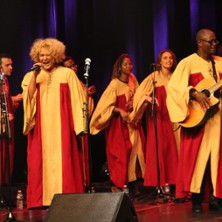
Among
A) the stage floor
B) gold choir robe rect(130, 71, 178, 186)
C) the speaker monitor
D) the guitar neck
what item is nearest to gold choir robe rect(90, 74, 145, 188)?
gold choir robe rect(130, 71, 178, 186)

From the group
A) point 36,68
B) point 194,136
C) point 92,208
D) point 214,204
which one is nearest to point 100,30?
point 36,68

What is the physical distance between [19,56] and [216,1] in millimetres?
3317

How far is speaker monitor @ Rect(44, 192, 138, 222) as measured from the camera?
4.24m

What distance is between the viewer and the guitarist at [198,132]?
22.2 ft

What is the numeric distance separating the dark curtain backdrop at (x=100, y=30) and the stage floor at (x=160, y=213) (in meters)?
2.91

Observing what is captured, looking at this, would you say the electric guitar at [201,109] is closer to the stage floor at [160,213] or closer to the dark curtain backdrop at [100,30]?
the stage floor at [160,213]

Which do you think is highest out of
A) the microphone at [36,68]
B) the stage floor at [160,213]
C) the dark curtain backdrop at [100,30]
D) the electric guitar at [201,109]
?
the dark curtain backdrop at [100,30]

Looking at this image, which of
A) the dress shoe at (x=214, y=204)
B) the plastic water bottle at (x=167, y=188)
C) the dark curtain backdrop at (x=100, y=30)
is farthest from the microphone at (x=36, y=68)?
the dark curtain backdrop at (x=100, y=30)

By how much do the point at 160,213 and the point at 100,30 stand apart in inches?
183

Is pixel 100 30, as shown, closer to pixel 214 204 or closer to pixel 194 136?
pixel 194 136

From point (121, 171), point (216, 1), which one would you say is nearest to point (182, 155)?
point (121, 171)

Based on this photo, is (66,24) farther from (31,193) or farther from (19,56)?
(31,193)

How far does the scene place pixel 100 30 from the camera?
11062 millimetres

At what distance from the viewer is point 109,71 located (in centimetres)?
1117
